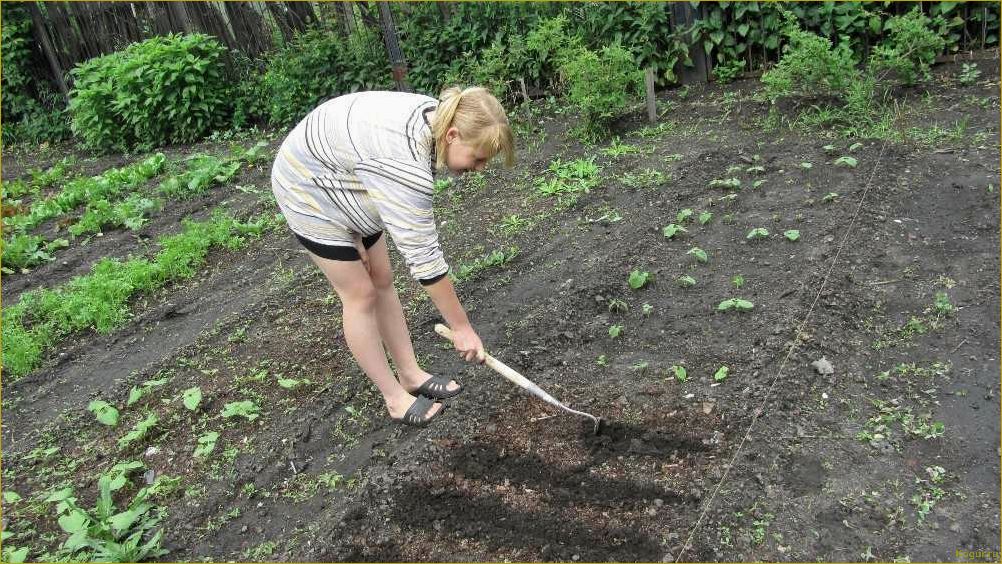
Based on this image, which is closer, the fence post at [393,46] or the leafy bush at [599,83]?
the leafy bush at [599,83]

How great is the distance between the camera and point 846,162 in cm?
495

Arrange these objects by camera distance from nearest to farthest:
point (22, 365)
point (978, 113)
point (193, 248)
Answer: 1. point (22, 365)
2. point (978, 113)
3. point (193, 248)

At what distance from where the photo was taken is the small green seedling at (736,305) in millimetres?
3723

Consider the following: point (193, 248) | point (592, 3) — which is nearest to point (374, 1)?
point (592, 3)

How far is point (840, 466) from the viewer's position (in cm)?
273

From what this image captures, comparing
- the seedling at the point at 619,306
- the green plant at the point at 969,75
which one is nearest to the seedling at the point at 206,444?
the seedling at the point at 619,306

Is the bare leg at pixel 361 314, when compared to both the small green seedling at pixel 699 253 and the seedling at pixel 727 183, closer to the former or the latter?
the small green seedling at pixel 699 253

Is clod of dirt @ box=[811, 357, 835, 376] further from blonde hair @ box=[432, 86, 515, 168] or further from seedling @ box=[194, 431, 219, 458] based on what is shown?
seedling @ box=[194, 431, 219, 458]

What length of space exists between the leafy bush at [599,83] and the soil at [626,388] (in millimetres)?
868

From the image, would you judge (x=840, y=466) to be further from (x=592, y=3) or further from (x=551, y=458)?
(x=592, y=3)

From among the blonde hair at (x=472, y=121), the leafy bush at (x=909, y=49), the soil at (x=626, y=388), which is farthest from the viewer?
the leafy bush at (x=909, y=49)

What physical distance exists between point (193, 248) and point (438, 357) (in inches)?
115

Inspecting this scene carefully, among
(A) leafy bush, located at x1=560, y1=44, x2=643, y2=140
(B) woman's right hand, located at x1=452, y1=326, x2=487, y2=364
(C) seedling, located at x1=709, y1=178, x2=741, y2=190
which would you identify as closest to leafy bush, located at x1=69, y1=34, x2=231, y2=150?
(A) leafy bush, located at x1=560, y1=44, x2=643, y2=140

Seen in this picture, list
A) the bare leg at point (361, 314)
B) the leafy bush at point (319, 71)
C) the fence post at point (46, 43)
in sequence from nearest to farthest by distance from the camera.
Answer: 1. the bare leg at point (361, 314)
2. the leafy bush at point (319, 71)
3. the fence post at point (46, 43)
